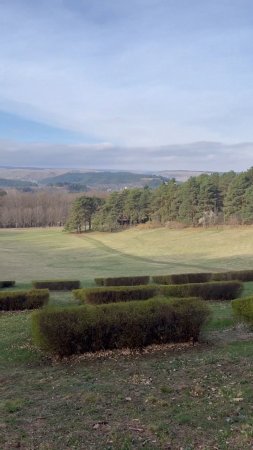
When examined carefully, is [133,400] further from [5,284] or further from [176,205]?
[176,205]

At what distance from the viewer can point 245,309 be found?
10789 millimetres

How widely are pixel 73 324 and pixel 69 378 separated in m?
1.17

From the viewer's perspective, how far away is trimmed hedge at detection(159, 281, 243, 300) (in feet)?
56.2

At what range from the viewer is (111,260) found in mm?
51125

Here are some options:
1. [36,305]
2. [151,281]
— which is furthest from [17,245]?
[36,305]

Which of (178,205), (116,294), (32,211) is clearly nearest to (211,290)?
(116,294)

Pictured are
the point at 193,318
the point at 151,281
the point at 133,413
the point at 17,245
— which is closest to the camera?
the point at 133,413

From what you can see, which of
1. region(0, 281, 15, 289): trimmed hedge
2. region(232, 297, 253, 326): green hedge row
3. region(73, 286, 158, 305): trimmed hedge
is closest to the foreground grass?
region(232, 297, 253, 326): green hedge row

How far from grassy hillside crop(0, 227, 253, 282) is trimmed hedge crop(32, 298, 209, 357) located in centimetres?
2236

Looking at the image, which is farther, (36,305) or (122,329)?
(36,305)

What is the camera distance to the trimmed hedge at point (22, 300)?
17.2 meters

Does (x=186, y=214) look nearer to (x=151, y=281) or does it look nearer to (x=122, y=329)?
(x=151, y=281)

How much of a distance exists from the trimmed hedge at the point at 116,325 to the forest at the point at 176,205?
62905 millimetres

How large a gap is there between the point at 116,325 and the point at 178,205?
75197 millimetres
